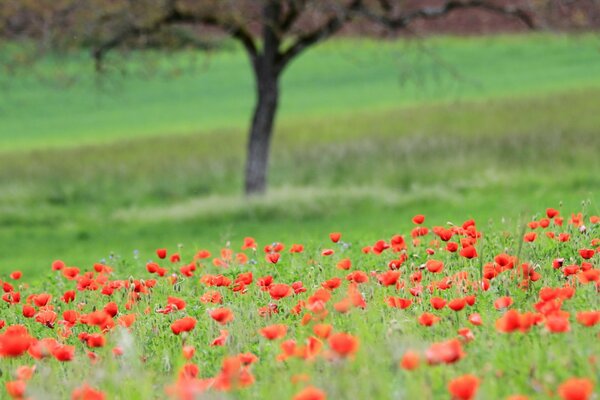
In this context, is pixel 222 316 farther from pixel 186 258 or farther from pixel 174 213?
pixel 174 213

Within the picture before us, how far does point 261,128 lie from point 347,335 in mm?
13810

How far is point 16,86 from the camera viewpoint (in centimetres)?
4353

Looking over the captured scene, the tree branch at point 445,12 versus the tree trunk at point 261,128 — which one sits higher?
the tree branch at point 445,12

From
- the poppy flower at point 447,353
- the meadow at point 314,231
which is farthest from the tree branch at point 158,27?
the poppy flower at point 447,353

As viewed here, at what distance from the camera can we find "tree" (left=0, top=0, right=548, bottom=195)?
49.7 ft

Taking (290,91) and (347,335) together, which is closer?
(347,335)

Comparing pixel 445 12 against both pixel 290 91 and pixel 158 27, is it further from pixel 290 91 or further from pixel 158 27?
pixel 290 91

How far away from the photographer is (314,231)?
46.9ft

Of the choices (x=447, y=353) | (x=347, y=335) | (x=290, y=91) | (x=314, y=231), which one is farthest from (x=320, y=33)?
(x=290, y=91)

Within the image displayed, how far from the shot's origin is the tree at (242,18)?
49.7 ft

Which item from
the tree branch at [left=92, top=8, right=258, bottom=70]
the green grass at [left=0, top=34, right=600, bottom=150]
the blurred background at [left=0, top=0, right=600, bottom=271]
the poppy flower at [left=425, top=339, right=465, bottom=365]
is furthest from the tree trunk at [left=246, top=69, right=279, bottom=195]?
the poppy flower at [left=425, top=339, right=465, bottom=365]

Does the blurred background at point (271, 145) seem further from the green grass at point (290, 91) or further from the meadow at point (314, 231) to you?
the green grass at point (290, 91)

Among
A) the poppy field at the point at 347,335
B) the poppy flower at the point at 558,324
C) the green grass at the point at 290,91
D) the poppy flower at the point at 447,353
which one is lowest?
the poppy field at the point at 347,335

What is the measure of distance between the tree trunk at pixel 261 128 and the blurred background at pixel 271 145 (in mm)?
401
